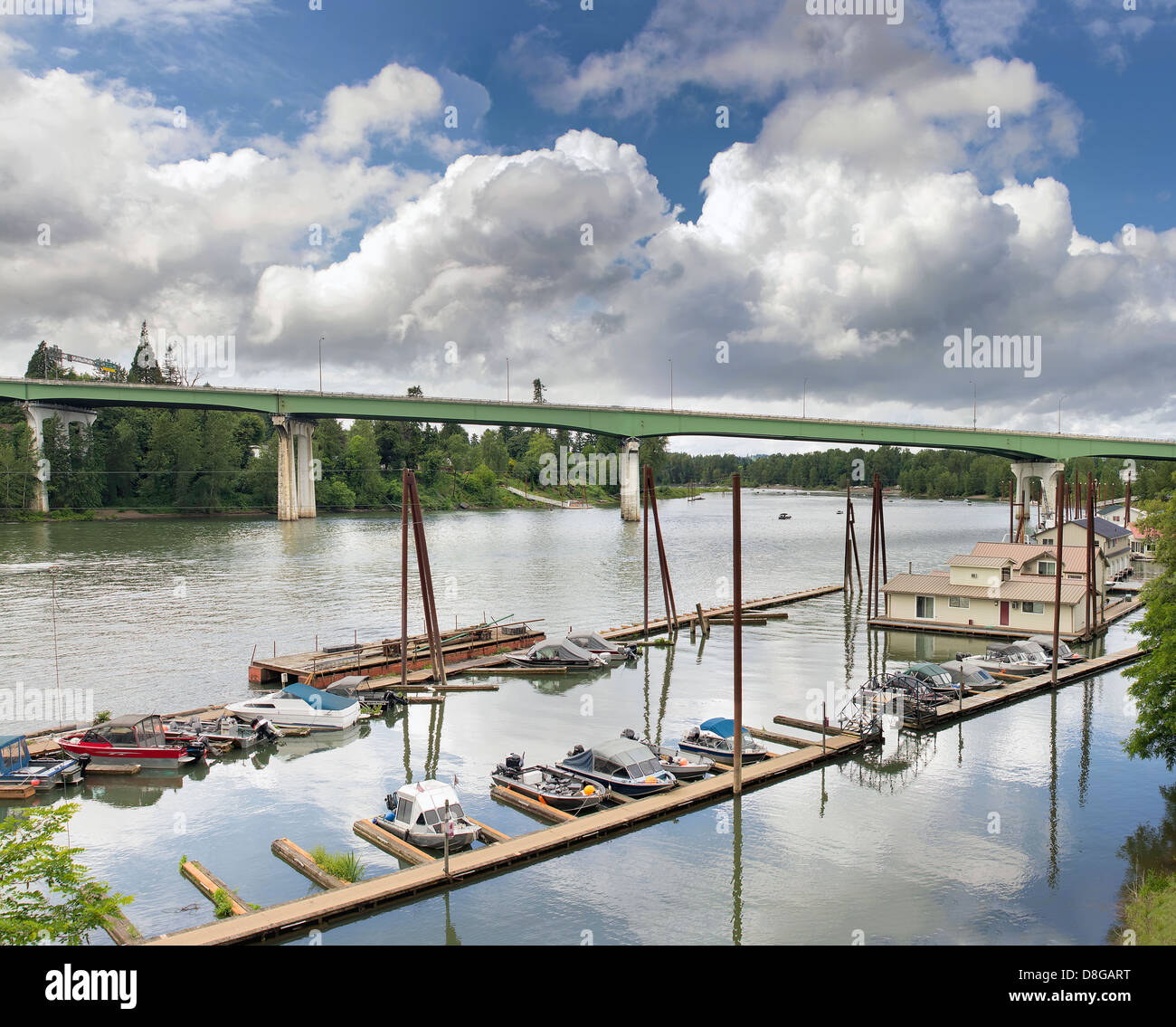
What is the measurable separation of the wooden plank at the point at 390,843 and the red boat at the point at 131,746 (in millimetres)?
8479

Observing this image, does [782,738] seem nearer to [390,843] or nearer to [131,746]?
[390,843]

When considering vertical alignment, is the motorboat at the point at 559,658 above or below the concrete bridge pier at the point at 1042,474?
below

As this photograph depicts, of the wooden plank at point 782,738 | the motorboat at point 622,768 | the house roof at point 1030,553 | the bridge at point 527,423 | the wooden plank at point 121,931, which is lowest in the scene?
the wooden plank at point 121,931

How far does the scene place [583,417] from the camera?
126m

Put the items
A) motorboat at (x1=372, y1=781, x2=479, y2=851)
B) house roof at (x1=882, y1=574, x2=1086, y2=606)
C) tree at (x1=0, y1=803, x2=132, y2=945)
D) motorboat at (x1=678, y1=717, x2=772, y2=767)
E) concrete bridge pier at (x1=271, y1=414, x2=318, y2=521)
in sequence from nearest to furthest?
tree at (x1=0, y1=803, x2=132, y2=945)
motorboat at (x1=372, y1=781, x2=479, y2=851)
motorboat at (x1=678, y1=717, x2=772, y2=767)
house roof at (x1=882, y1=574, x2=1086, y2=606)
concrete bridge pier at (x1=271, y1=414, x2=318, y2=521)

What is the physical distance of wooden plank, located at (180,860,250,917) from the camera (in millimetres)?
17531

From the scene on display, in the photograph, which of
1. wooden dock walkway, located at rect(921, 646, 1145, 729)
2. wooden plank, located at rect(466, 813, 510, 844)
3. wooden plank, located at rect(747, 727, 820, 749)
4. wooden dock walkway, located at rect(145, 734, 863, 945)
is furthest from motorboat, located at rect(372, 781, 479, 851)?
wooden dock walkway, located at rect(921, 646, 1145, 729)

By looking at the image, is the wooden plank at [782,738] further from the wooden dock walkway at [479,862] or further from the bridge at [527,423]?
the bridge at [527,423]

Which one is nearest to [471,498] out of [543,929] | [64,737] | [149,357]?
[149,357]

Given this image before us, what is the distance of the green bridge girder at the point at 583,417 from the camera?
120375mm

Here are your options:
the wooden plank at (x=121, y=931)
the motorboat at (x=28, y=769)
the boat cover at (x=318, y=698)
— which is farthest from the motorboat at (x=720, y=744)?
the motorboat at (x=28, y=769)

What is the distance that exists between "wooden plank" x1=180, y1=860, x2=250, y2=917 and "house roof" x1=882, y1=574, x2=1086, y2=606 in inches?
1611

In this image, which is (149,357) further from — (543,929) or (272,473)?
(543,929)

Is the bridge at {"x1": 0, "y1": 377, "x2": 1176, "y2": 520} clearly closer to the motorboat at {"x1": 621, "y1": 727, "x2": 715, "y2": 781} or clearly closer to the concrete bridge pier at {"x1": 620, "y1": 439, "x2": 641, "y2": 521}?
the concrete bridge pier at {"x1": 620, "y1": 439, "x2": 641, "y2": 521}
